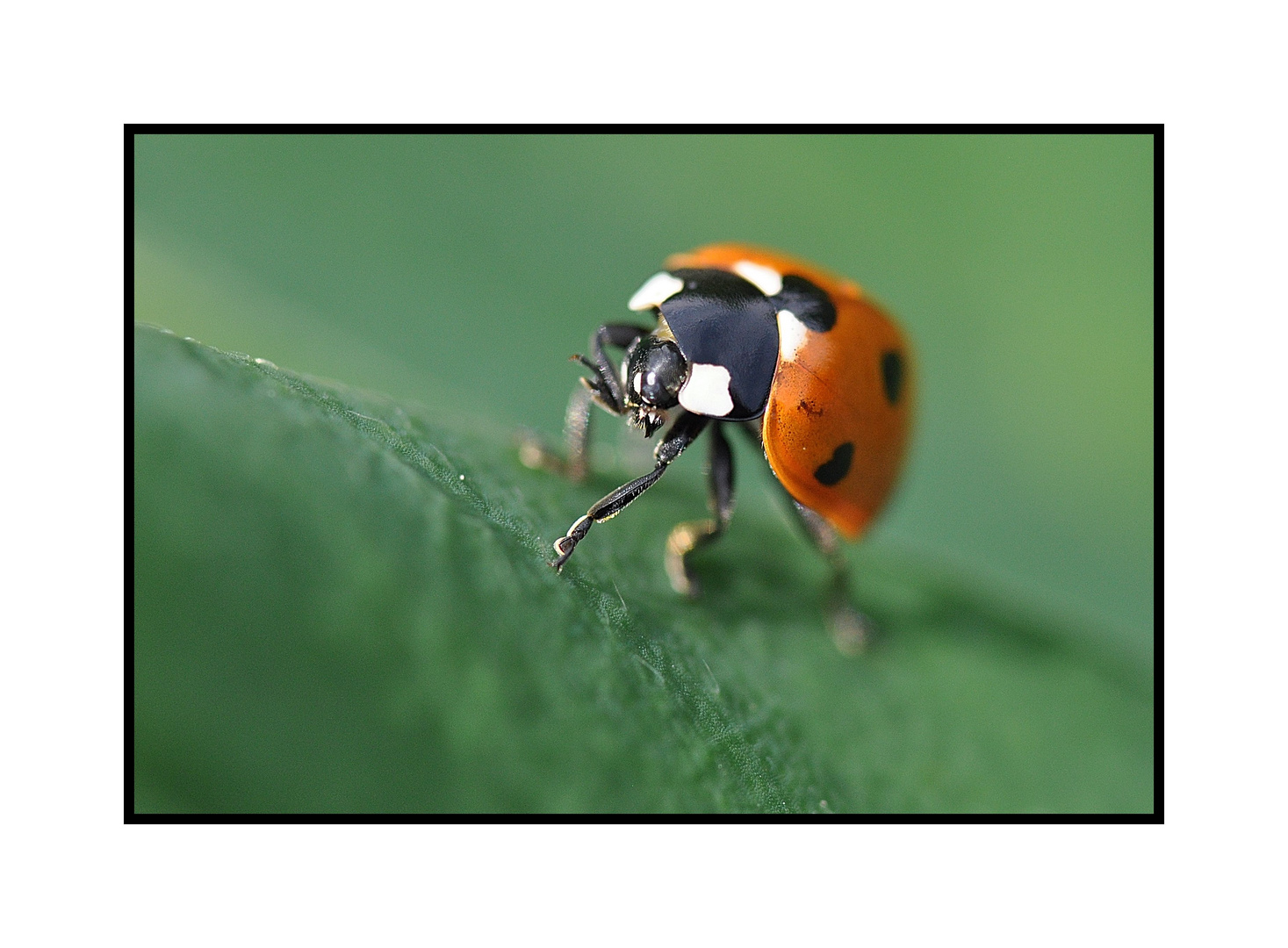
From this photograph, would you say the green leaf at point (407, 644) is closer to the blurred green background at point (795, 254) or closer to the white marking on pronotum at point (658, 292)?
the white marking on pronotum at point (658, 292)

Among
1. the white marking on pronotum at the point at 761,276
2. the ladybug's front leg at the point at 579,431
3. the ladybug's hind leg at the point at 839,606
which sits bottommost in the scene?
the ladybug's hind leg at the point at 839,606

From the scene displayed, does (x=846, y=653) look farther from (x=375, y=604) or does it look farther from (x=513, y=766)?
(x=375, y=604)

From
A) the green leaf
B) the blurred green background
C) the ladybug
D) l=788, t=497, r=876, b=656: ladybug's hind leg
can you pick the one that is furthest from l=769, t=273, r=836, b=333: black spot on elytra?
the blurred green background

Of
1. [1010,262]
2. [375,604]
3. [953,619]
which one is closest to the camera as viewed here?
[375,604]

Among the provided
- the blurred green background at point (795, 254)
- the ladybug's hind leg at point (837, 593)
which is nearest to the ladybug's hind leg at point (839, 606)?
the ladybug's hind leg at point (837, 593)

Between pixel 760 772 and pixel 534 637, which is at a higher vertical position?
pixel 534 637

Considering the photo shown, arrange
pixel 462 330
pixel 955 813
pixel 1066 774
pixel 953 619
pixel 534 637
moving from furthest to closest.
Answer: pixel 462 330 → pixel 953 619 → pixel 1066 774 → pixel 955 813 → pixel 534 637
